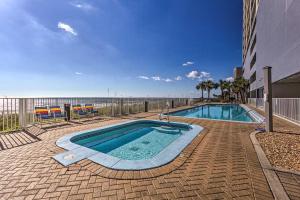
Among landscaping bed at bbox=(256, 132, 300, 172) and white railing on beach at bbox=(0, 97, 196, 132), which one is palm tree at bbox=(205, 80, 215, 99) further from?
landscaping bed at bbox=(256, 132, 300, 172)

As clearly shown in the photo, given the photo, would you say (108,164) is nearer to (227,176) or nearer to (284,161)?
(227,176)

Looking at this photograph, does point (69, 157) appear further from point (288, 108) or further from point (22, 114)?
point (288, 108)

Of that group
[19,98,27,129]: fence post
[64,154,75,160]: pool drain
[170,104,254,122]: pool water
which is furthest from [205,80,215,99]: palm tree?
[64,154,75,160]: pool drain

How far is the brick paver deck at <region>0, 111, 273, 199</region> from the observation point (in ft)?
6.97

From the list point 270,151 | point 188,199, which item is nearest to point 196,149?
point 270,151

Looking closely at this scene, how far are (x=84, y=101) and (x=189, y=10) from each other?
1274 centimetres

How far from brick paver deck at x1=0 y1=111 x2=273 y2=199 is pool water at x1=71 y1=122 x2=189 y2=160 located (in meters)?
1.75

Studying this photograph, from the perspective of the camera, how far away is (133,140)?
6.15m

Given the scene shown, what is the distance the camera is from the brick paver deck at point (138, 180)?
83.7 inches

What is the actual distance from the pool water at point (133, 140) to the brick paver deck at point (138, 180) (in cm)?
175

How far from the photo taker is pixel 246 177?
2553mm

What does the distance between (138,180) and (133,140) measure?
12.2ft

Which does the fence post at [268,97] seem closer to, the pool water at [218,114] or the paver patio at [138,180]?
the paver patio at [138,180]

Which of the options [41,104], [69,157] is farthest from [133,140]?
[41,104]
